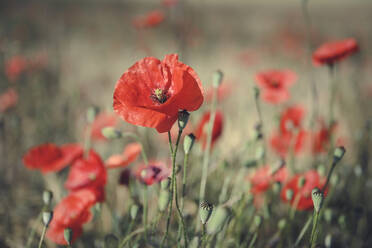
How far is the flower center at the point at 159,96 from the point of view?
83 cm

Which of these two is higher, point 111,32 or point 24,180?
point 111,32

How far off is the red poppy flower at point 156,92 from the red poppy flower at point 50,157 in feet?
1.62

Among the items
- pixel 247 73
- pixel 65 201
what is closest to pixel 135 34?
pixel 247 73

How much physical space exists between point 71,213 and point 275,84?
114cm

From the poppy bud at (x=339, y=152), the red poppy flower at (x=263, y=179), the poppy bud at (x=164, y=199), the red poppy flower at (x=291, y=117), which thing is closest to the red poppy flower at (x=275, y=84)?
the red poppy flower at (x=291, y=117)

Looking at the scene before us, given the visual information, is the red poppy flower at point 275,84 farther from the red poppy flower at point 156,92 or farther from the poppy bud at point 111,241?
the poppy bud at point 111,241

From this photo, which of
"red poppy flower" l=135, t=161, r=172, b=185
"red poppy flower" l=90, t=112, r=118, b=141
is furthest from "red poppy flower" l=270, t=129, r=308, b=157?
"red poppy flower" l=90, t=112, r=118, b=141

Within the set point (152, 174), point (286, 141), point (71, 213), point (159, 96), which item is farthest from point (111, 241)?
point (286, 141)

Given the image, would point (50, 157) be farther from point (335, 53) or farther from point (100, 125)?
point (335, 53)

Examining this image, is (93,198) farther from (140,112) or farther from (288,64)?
(288,64)

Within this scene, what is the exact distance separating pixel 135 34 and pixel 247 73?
2784 mm

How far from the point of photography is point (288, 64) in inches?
187

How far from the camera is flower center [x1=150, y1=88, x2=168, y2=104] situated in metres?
0.83

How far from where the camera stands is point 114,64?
185 inches
